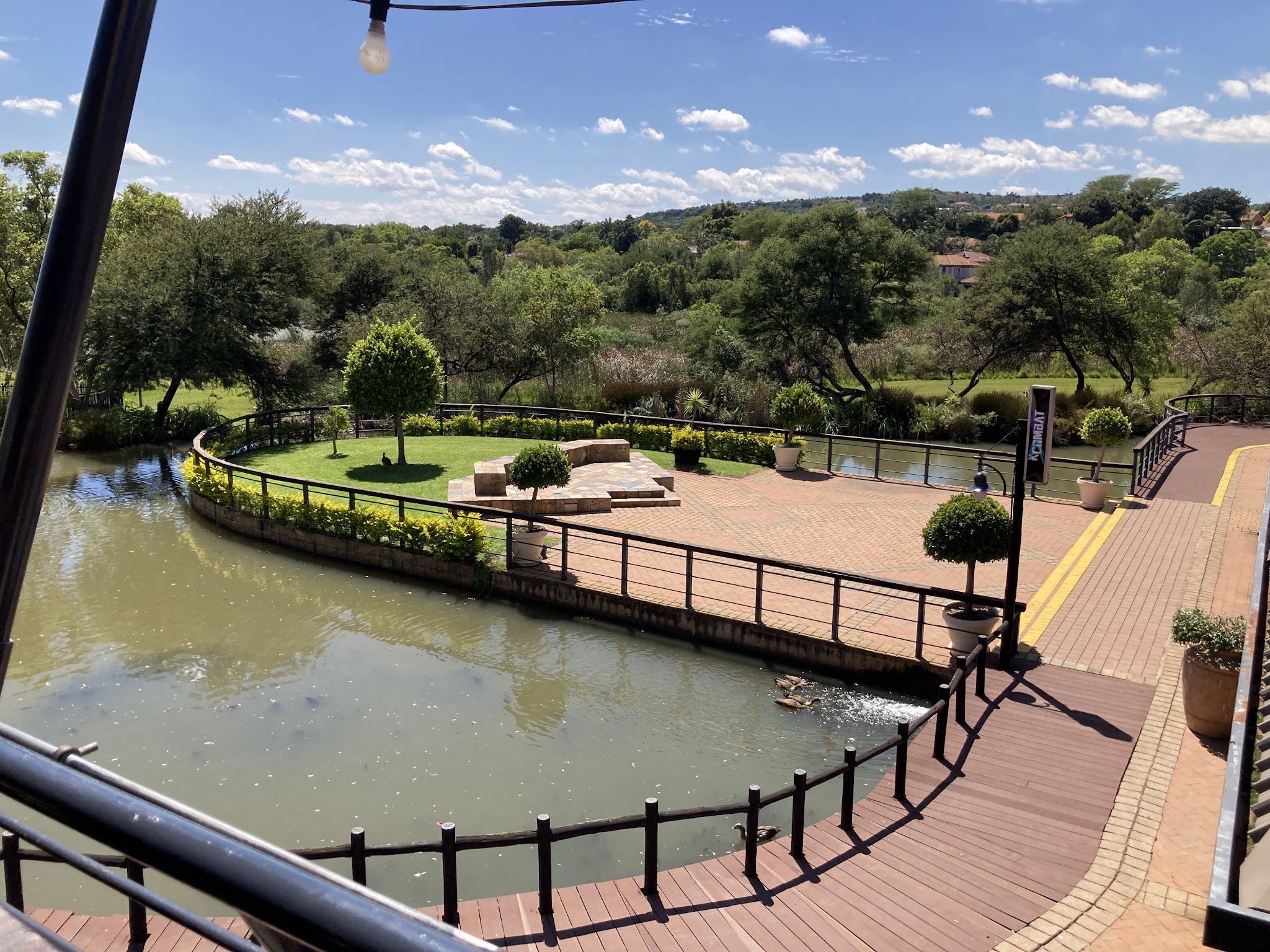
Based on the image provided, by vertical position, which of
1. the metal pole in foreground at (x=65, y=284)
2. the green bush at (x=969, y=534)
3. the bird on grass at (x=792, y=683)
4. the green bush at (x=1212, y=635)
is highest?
the metal pole in foreground at (x=65, y=284)

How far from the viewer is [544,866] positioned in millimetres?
5875

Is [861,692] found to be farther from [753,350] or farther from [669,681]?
[753,350]

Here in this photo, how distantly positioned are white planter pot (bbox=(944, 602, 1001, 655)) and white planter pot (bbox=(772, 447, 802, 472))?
1038cm

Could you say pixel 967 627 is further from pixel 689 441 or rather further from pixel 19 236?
pixel 19 236

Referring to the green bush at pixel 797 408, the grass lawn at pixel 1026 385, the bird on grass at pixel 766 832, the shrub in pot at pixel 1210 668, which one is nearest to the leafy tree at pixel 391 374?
the green bush at pixel 797 408

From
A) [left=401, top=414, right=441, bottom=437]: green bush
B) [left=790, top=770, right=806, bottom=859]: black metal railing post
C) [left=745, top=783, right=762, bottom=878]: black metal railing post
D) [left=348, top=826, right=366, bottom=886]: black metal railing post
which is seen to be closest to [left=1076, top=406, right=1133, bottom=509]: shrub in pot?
[left=790, top=770, right=806, bottom=859]: black metal railing post

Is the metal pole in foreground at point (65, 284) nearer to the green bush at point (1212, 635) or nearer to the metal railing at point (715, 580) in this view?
the green bush at point (1212, 635)

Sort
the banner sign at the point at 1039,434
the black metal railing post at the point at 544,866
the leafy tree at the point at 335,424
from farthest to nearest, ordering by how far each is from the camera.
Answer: the leafy tree at the point at 335,424 < the banner sign at the point at 1039,434 < the black metal railing post at the point at 544,866

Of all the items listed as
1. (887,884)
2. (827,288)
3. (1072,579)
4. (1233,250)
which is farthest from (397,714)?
(1233,250)

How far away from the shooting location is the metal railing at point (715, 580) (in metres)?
11.0

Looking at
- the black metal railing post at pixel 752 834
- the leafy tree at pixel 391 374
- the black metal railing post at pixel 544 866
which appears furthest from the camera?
the leafy tree at pixel 391 374

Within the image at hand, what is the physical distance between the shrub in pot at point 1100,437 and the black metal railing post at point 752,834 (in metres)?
12.5

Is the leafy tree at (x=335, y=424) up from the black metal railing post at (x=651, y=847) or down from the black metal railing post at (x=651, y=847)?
up

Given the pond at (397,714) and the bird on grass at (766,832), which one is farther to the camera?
the pond at (397,714)
